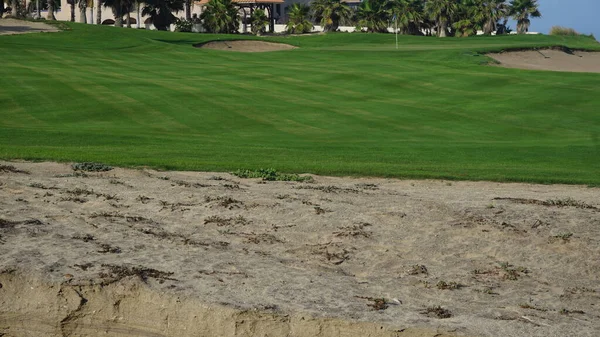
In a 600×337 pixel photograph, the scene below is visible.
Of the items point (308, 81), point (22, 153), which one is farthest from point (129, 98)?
point (22, 153)

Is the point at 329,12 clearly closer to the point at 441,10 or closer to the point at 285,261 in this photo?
the point at 441,10

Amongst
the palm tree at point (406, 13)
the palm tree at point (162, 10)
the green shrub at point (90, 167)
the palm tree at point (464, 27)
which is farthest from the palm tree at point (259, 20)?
the green shrub at point (90, 167)

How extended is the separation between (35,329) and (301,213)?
17.3 ft

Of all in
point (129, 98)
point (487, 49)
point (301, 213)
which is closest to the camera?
point (301, 213)

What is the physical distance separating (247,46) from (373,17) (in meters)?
34.7

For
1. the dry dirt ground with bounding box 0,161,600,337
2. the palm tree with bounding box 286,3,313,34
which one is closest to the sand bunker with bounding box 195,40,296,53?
the palm tree with bounding box 286,3,313,34

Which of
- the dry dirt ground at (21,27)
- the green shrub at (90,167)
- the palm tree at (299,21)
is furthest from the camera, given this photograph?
the palm tree at (299,21)

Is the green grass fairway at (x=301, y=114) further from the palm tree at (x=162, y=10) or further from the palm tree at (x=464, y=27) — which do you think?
the palm tree at (x=464, y=27)

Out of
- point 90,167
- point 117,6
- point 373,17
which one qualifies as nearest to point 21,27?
point 117,6

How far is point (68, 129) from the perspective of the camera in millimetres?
27500

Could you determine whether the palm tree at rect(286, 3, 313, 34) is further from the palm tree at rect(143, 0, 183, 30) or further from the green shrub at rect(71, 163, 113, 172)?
the green shrub at rect(71, 163, 113, 172)

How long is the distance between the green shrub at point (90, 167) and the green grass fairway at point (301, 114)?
153 cm

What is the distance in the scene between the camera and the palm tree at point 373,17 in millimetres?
103938

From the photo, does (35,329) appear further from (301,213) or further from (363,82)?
(363,82)
